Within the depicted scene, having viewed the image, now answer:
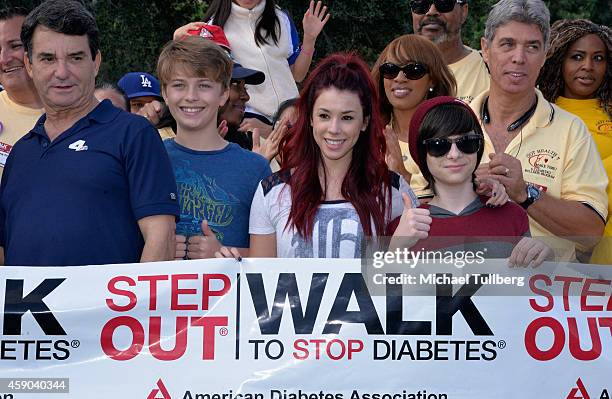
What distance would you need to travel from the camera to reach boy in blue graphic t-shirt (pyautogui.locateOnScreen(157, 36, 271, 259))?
5.52 meters

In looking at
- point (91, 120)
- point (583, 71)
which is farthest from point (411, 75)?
point (91, 120)

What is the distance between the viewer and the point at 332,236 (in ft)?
17.2

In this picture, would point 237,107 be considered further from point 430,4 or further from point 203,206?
point 430,4

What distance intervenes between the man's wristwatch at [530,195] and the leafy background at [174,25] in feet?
29.8

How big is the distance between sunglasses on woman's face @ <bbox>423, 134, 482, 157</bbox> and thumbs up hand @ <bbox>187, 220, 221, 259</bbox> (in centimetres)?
109

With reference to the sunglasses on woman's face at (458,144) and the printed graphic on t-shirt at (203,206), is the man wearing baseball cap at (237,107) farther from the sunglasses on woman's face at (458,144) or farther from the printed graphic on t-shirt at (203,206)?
the sunglasses on woman's face at (458,144)

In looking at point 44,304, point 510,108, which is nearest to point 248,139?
point 510,108

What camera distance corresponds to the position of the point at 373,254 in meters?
5.13

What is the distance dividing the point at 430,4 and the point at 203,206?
281 centimetres

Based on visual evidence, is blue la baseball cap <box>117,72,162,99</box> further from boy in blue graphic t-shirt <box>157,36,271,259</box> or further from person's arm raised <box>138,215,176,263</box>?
person's arm raised <box>138,215,176,263</box>

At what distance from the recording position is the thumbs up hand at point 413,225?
16.4ft

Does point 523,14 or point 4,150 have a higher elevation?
point 523,14

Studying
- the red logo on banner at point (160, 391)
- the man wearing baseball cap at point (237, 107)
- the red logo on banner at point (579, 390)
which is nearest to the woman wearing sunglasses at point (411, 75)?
the man wearing baseball cap at point (237, 107)

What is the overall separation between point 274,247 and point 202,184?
1.64 ft
